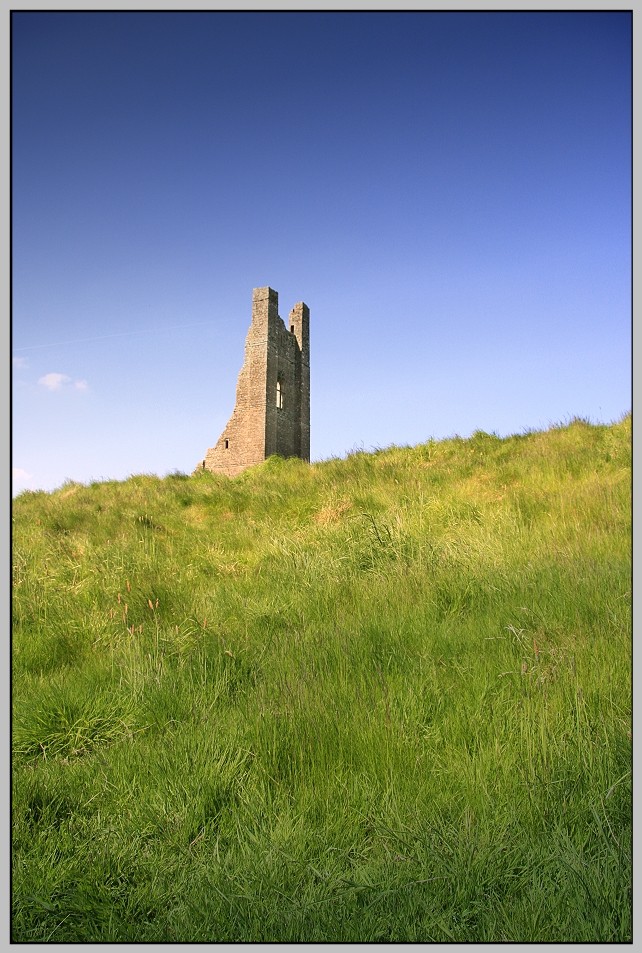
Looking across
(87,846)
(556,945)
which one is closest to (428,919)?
(556,945)

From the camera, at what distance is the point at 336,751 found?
197 centimetres

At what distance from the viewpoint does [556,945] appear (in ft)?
3.86

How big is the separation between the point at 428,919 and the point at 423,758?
1.92 ft

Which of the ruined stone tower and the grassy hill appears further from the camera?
the ruined stone tower

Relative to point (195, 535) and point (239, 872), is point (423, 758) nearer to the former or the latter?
point (239, 872)

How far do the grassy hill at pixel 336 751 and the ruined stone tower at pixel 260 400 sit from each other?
837 inches

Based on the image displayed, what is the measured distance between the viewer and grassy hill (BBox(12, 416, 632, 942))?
4.55ft

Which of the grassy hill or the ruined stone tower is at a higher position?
the ruined stone tower

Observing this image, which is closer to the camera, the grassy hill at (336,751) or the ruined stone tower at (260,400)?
the grassy hill at (336,751)

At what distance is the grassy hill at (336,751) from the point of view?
139cm

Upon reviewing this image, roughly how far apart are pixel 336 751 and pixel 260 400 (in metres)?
24.4

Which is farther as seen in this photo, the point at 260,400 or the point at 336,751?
the point at 260,400

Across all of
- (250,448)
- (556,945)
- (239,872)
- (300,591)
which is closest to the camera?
(556,945)

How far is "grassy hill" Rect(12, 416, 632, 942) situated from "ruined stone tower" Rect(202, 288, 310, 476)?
21262 mm
